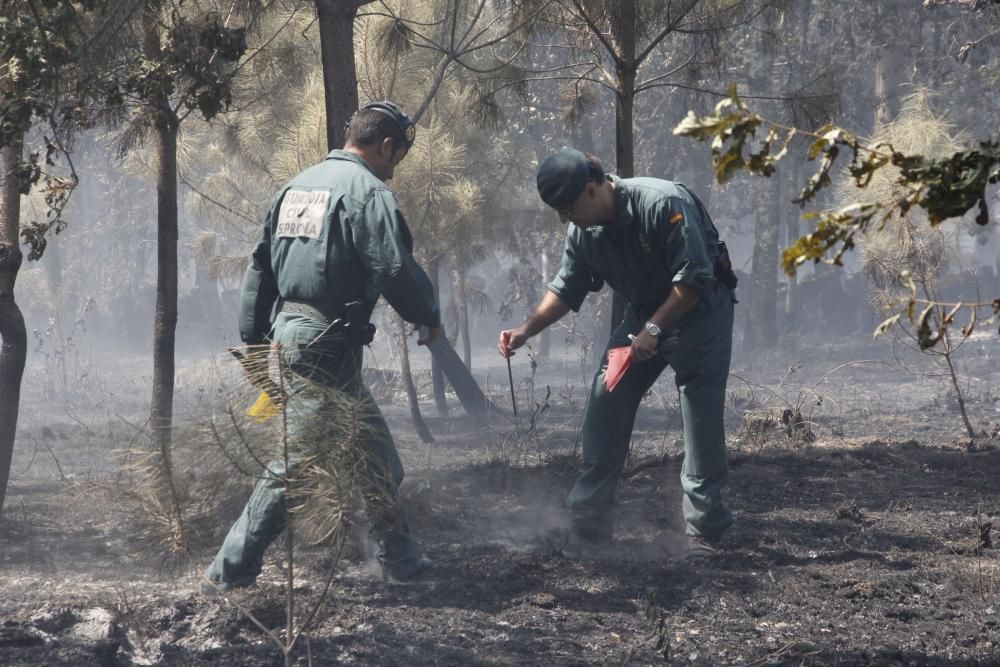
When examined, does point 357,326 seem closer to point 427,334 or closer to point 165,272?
point 427,334

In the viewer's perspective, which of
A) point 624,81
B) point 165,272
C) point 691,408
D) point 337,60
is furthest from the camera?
point 165,272

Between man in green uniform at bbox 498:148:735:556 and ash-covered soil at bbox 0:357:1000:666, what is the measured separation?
0.94 ft

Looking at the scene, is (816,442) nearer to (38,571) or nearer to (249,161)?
(38,571)

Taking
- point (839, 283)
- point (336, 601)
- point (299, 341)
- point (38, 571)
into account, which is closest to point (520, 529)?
point (336, 601)

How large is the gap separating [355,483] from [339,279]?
107 centimetres

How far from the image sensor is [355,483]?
303cm

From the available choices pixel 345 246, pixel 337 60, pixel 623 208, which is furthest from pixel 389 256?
pixel 337 60

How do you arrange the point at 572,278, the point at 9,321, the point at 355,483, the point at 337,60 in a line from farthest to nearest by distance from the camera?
1. the point at 337,60
2. the point at 9,321
3. the point at 572,278
4. the point at 355,483

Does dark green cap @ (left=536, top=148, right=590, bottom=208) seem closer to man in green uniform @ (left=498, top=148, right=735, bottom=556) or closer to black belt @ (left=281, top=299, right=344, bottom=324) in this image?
man in green uniform @ (left=498, top=148, right=735, bottom=556)

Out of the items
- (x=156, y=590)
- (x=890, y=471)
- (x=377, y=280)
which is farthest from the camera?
(x=890, y=471)

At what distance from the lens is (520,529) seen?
516 cm

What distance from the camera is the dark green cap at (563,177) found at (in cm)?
404

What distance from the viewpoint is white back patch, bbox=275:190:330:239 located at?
3.91 metres

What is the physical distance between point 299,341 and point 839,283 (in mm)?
22732
